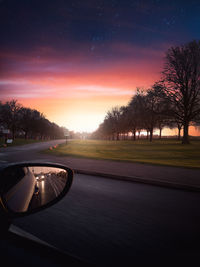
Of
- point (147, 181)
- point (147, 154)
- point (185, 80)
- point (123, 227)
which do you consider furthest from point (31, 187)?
point (185, 80)

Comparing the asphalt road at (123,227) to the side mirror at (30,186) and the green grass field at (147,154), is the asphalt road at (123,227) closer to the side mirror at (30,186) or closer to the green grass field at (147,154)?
the side mirror at (30,186)

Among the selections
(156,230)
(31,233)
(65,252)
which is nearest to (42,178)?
(65,252)

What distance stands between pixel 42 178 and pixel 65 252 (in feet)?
4.14

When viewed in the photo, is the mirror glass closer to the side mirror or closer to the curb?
the side mirror

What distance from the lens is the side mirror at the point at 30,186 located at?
1.55 m

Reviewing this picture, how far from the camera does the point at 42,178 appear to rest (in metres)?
1.90

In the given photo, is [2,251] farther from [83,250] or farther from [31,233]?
[83,250]

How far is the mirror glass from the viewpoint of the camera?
1609 mm

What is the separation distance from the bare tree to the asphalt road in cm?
2983

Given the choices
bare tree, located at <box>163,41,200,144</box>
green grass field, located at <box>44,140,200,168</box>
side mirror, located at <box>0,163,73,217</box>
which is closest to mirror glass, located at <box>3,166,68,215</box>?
side mirror, located at <box>0,163,73,217</box>

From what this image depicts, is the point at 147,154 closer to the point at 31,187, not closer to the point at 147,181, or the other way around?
the point at 147,181

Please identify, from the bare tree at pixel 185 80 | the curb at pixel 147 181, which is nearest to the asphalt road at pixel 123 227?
the curb at pixel 147 181

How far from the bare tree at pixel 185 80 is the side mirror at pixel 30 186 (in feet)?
109

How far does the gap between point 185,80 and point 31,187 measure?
34294 millimetres
